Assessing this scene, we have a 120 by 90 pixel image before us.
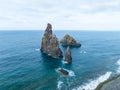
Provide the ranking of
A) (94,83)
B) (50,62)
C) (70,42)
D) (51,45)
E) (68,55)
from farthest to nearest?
(70,42)
(51,45)
(50,62)
(68,55)
(94,83)

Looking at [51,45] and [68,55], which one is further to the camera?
[51,45]

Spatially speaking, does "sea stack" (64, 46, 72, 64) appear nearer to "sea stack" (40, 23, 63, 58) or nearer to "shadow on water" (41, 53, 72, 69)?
"shadow on water" (41, 53, 72, 69)

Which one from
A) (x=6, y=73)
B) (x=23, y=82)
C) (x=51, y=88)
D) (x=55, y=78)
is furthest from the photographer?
(x=6, y=73)

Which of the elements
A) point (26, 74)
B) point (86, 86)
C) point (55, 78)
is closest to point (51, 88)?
point (55, 78)

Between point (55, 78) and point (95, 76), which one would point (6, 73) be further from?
point (95, 76)

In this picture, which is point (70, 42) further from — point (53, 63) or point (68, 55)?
point (53, 63)

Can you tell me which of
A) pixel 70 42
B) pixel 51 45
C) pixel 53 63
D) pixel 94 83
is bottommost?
pixel 94 83

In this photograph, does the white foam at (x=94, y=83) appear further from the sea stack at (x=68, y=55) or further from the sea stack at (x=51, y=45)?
the sea stack at (x=51, y=45)

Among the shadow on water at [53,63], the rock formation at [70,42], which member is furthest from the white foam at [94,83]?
the rock formation at [70,42]

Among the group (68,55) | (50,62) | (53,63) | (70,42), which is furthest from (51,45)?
(70,42)

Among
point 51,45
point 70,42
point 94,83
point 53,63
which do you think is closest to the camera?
point 94,83

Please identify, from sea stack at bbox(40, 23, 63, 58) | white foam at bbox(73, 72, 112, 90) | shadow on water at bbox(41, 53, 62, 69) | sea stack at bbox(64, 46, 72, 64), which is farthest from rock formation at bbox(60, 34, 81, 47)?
white foam at bbox(73, 72, 112, 90)
